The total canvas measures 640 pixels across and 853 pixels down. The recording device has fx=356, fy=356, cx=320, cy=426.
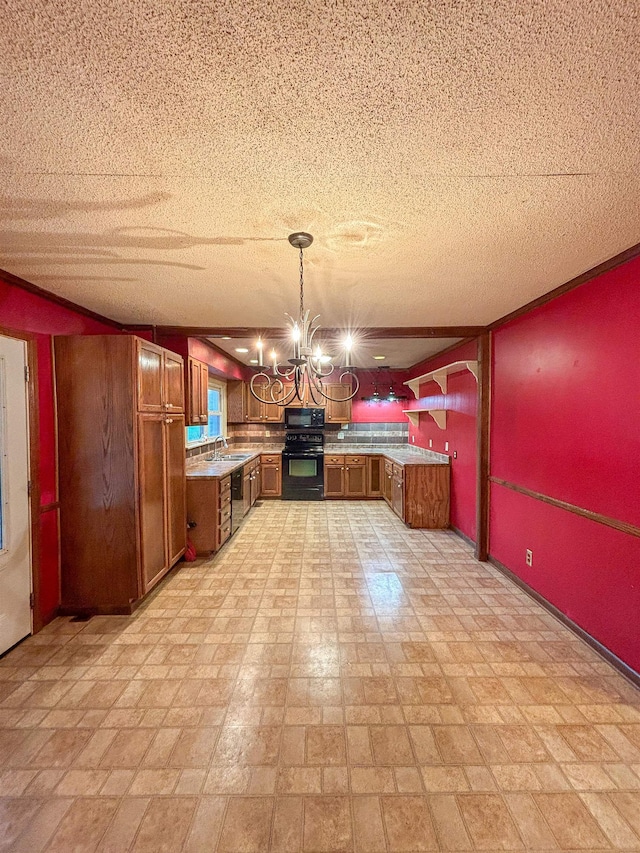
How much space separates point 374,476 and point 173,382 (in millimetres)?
3990

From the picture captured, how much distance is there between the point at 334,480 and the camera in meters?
6.29

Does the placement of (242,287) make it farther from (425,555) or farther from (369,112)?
(425,555)

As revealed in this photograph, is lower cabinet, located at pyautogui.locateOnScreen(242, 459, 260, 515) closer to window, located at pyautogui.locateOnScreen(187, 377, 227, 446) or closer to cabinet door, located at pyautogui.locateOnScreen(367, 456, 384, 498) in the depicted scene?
window, located at pyautogui.locateOnScreen(187, 377, 227, 446)

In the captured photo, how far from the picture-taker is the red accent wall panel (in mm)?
2014

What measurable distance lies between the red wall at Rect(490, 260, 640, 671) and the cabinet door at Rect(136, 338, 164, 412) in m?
3.07

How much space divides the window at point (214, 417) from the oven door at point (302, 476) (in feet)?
4.17

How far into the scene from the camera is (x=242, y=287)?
2527 millimetres

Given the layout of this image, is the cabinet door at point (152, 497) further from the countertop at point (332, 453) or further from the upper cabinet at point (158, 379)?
the countertop at point (332, 453)

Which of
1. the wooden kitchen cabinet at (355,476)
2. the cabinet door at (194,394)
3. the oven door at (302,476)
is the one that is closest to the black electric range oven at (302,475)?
the oven door at (302,476)

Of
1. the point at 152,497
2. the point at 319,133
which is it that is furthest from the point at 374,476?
the point at 319,133

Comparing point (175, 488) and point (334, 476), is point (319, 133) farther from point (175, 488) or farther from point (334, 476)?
point (334, 476)

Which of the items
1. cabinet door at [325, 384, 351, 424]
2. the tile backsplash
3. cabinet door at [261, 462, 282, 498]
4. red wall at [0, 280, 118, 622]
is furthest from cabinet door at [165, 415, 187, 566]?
cabinet door at [325, 384, 351, 424]

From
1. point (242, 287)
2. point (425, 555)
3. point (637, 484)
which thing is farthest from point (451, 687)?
point (242, 287)

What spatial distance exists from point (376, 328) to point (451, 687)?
2.99 meters
